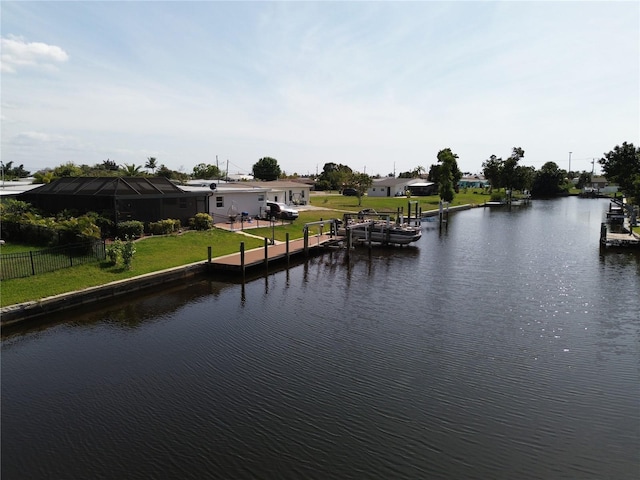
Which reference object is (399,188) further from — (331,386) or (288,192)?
(331,386)

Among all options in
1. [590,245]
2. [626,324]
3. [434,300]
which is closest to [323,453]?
[434,300]

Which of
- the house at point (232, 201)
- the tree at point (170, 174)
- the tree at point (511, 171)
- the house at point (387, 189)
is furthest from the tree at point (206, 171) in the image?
the tree at point (511, 171)

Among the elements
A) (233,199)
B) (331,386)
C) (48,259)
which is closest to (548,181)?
(233,199)

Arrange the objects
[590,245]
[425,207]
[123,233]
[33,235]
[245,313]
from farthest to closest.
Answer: [425,207] → [590,245] → [123,233] → [33,235] → [245,313]

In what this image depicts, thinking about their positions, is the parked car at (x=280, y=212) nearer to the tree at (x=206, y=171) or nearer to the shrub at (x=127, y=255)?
the shrub at (x=127, y=255)

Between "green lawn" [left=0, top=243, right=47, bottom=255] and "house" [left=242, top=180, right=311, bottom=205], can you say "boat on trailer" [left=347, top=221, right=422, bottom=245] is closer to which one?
"house" [left=242, top=180, right=311, bottom=205]

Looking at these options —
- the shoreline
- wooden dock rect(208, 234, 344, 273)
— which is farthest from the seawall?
wooden dock rect(208, 234, 344, 273)

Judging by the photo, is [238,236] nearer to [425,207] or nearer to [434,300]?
[434,300]
